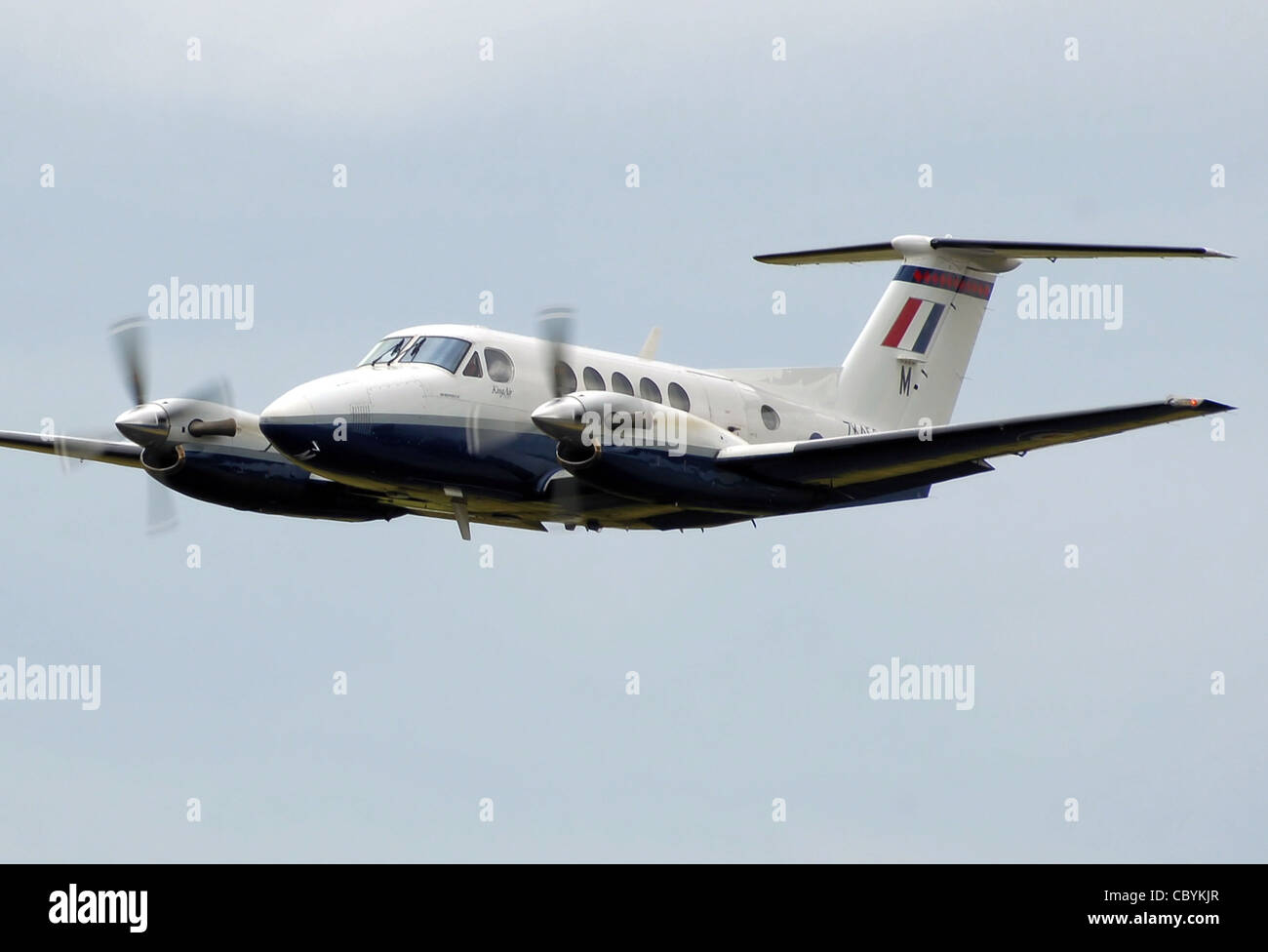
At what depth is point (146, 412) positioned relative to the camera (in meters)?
22.1

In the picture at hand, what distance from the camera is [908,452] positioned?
19.6 metres

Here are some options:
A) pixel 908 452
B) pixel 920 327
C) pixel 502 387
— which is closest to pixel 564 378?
pixel 502 387

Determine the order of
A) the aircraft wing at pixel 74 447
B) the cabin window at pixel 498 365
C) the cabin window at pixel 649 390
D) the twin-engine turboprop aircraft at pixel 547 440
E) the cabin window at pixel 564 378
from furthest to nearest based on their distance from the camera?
the aircraft wing at pixel 74 447 → the cabin window at pixel 649 390 → the cabin window at pixel 564 378 → the cabin window at pixel 498 365 → the twin-engine turboprop aircraft at pixel 547 440

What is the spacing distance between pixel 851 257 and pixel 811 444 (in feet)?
20.7

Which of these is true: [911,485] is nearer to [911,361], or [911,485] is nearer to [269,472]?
[911,361]

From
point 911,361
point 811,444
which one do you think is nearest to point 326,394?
point 811,444

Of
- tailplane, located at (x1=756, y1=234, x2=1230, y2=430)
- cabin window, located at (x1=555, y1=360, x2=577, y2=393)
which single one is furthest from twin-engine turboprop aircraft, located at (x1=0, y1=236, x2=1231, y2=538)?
tailplane, located at (x1=756, y1=234, x2=1230, y2=430)

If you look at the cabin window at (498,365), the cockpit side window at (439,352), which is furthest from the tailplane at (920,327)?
the cockpit side window at (439,352)

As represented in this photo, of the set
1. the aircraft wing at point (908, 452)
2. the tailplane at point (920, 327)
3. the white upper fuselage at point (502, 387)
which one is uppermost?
the tailplane at point (920, 327)

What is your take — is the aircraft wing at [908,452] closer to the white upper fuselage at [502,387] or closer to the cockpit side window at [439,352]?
the white upper fuselage at [502,387]

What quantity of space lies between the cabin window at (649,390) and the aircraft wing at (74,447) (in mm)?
6944

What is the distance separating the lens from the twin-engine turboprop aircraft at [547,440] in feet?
63.7

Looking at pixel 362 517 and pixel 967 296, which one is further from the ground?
pixel 967 296

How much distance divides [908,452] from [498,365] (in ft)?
15.6
